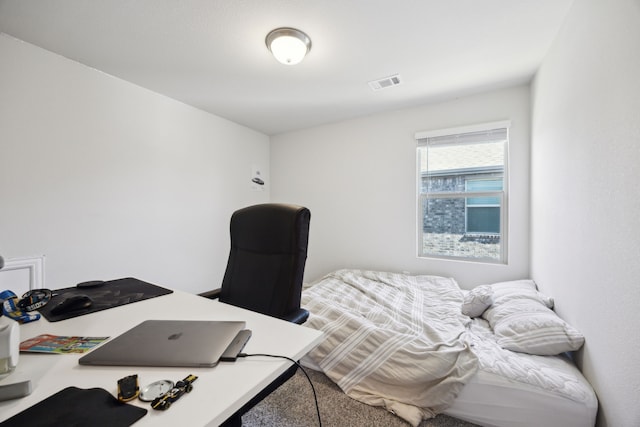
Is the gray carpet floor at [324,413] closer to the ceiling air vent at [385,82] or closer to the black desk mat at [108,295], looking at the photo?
the black desk mat at [108,295]

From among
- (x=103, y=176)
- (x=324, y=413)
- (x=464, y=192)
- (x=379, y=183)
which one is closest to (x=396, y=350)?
(x=324, y=413)

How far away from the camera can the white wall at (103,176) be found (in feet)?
5.73

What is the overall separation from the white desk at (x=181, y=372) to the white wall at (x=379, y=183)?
7.91 ft

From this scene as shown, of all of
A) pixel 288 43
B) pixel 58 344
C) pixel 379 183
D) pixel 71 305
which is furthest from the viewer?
pixel 379 183

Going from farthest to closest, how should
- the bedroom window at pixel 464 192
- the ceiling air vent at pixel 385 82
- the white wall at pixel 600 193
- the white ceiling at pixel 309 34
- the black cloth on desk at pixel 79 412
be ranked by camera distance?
1. the bedroom window at pixel 464 192
2. the ceiling air vent at pixel 385 82
3. the white ceiling at pixel 309 34
4. the white wall at pixel 600 193
5. the black cloth on desk at pixel 79 412

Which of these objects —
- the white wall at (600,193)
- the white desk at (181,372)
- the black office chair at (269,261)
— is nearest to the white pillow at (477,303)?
the white wall at (600,193)

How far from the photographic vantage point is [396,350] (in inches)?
57.2

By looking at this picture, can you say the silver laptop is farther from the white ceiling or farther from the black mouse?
the white ceiling

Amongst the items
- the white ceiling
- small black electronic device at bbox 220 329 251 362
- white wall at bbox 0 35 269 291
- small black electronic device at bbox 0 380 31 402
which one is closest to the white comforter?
small black electronic device at bbox 220 329 251 362

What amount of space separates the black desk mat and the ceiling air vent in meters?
2.32

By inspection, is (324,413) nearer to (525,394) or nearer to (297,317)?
(297,317)

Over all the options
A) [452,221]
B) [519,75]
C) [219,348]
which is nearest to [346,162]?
[452,221]

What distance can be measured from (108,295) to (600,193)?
229 centimetres

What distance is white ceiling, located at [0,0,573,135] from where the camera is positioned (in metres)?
1.48
